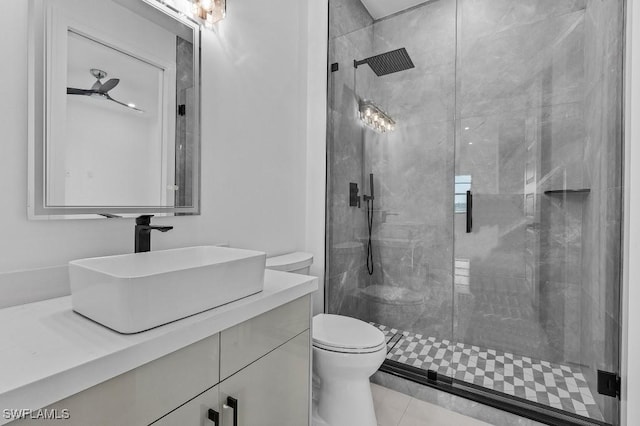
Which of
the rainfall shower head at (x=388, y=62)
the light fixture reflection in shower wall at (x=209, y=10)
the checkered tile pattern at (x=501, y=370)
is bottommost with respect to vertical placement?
the checkered tile pattern at (x=501, y=370)

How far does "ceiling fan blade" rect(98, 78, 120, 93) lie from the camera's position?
1124 millimetres

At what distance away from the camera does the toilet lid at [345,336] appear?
1.48 metres

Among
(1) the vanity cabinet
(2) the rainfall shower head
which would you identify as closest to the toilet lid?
(1) the vanity cabinet

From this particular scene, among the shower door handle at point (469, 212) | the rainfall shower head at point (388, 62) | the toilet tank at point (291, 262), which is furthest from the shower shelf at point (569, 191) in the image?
the toilet tank at point (291, 262)

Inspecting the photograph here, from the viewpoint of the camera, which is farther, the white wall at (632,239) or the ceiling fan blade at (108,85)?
the white wall at (632,239)

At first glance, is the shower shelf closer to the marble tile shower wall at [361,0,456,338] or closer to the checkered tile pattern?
the marble tile shower wall at [361,0,456,338]

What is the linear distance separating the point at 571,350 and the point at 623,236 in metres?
0.83

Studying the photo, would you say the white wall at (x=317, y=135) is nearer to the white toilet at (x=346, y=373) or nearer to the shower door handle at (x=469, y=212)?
the white toilet at (x=346, y=373)

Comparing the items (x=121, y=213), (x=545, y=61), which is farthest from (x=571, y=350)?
(x=121, y=213)

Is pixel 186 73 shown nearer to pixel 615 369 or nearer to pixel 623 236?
pixel 623 236

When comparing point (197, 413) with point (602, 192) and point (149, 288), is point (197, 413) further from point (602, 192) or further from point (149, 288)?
point (602, 192)

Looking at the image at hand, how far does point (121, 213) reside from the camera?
1.17m

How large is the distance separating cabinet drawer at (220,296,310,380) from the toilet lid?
1.16 ft

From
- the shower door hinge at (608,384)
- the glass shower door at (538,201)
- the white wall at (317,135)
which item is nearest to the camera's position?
the shower door hinge at (608,384)
